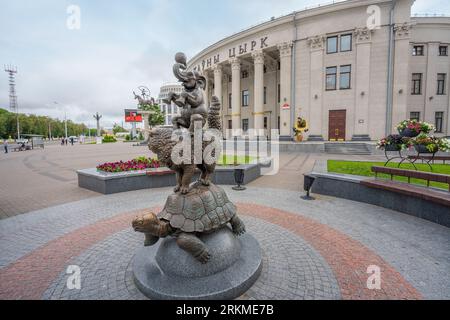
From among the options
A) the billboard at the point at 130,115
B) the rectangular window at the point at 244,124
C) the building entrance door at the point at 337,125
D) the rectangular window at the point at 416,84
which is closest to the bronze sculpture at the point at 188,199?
the building entrance door at the point at 337,125

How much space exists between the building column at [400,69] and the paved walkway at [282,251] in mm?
22575

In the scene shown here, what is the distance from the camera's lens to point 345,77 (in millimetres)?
24594

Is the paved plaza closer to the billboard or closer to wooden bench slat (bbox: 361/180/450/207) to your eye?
wooden bench slat (bbox: 361/180/450/207)

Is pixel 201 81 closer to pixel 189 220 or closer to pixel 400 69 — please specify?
pixel 189 220

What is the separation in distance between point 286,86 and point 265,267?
26.6 meters

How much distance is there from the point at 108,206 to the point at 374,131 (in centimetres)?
2689

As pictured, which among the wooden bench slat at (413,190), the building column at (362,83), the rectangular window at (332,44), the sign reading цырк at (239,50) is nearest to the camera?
the wooden bench slat at (413,190)

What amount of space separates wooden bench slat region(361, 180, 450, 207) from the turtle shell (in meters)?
5.22

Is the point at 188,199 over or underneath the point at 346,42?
underneath

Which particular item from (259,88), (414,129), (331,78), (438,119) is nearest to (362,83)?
(331,78)

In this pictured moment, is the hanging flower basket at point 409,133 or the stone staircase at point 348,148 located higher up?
the hanging flower basket at point 409,133

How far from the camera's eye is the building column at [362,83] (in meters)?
23.3

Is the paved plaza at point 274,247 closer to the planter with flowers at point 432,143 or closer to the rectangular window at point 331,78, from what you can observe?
the planter with flowers at point 432,143

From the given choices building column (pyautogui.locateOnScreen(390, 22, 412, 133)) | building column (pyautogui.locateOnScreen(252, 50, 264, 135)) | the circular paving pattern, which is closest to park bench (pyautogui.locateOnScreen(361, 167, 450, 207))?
the circular paving pattern
